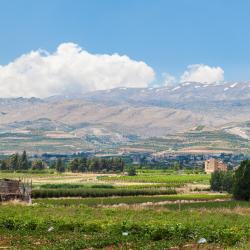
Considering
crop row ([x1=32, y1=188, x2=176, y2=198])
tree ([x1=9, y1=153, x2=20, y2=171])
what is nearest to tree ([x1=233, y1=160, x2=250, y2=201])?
crop row ([x1=32, y1=188, x2=176, y2=198])

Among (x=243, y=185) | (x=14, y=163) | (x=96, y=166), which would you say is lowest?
(x=243, y=185)

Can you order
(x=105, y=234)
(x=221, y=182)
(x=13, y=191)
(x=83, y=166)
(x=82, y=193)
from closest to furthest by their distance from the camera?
(x=105, y=234)
(x=13, y=191)
(x=82, y=193)
(x=221, y=182)
(x=83, y=166)

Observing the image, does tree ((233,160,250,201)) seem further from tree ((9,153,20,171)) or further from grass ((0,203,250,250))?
tree ((9,153,20,171))

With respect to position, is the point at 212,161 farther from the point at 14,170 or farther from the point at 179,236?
the point at 179,236

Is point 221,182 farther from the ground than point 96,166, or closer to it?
closer to it

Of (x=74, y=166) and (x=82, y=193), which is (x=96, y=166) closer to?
(x=74, y=166)

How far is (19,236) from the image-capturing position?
1034 inches

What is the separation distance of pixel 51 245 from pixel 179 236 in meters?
6.65

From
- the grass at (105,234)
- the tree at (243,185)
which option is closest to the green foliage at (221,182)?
the tree at (243,185)

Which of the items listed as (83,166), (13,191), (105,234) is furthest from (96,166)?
(105,234)

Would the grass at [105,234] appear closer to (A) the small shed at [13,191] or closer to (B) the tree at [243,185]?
(A) the small shed at [13,191]

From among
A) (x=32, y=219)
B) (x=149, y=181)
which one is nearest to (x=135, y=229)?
(x=32, y=219)

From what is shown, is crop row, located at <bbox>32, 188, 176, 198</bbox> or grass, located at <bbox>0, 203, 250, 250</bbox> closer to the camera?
grass, located at <bbox>0, 203, 250, 250</bbox>

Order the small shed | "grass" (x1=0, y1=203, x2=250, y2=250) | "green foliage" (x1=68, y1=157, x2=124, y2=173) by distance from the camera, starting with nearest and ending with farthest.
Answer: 1. "grass" (x1=0, y1=203, x2=250, y2=250)
2. the small shed
3. "green foliage" (x1=68, y1=157, x2=124, y2=173)
